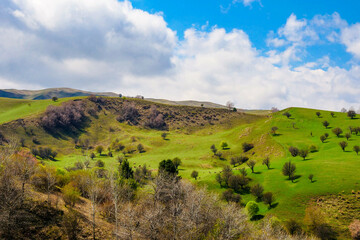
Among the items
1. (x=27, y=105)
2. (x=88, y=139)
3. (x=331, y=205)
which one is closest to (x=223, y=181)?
(x=331, y=205)

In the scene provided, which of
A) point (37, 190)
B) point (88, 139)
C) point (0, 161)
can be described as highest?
point (0, 161)

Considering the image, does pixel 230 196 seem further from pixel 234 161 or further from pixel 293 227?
pixel 234 161

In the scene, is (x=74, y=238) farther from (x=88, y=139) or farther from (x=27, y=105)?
(x=27, y=105)

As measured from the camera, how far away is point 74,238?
2616 centimetres

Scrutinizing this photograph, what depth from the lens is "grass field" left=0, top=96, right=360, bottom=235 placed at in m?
51.3

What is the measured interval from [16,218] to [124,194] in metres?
18.5

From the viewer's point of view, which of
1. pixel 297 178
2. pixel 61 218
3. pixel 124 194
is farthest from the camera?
pixel 297 178

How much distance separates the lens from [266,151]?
92562 millimetres

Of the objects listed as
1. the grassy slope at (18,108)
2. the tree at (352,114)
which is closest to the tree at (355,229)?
A: the tree at (352,114)

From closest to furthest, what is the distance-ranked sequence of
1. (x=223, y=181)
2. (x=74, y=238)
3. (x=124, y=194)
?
1. (x=74, y=238)
2. (x=124, y=194)
3. (x=223, y=181)

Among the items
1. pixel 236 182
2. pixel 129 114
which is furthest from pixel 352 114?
pixel 129 114

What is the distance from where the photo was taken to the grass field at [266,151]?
168 ft

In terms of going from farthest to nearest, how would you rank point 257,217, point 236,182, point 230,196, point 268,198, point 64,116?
point 64,116 < point 236,182 < point 230,196 < point 268,198 < point 257,217

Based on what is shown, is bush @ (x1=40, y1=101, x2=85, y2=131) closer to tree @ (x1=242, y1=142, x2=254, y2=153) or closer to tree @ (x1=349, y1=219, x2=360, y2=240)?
tree @ (x1=242, y1=142, x2=254, y2=153)
